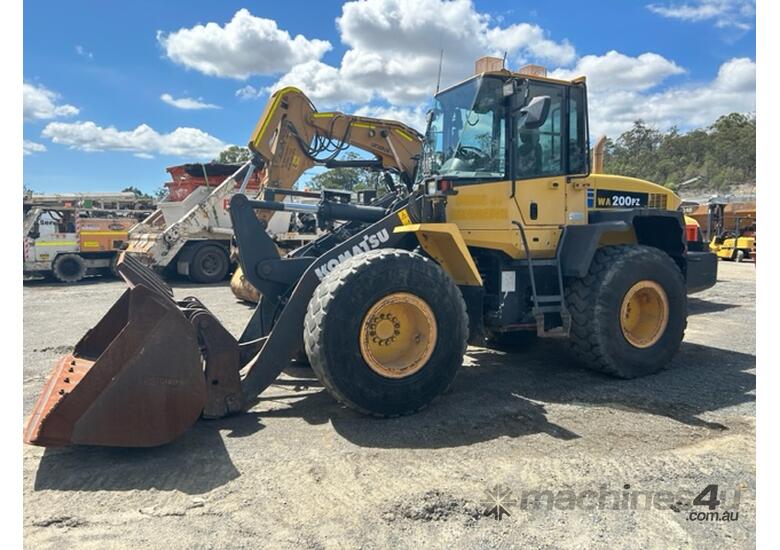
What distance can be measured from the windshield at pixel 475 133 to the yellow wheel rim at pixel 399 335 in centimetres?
163

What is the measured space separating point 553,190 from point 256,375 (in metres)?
3.50

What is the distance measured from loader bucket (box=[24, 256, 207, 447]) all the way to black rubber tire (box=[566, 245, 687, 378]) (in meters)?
3.66

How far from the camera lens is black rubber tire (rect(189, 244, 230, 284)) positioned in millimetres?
15398

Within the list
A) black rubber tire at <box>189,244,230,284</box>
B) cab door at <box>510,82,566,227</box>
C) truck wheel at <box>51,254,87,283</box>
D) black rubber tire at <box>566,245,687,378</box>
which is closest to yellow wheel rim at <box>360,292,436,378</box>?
cab door at <box>510,82,566,227</box>

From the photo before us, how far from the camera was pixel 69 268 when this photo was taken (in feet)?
54.0

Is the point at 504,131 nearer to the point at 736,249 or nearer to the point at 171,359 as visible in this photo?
the point at 171,359

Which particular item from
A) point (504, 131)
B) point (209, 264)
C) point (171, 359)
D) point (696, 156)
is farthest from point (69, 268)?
point (696, 156)

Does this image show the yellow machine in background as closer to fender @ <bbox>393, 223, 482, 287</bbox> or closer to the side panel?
the side panel

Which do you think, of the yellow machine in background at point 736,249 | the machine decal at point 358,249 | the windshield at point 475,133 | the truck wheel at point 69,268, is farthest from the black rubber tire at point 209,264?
the yellow machine in background at point 736,249

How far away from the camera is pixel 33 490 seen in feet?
10.7

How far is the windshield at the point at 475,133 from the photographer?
5375 mm

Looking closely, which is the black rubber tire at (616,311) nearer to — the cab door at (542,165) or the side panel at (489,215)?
the cab door at (542,165)

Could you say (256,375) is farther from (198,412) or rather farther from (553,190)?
(553,190)

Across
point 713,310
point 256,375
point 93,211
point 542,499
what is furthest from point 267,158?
point 93,211
